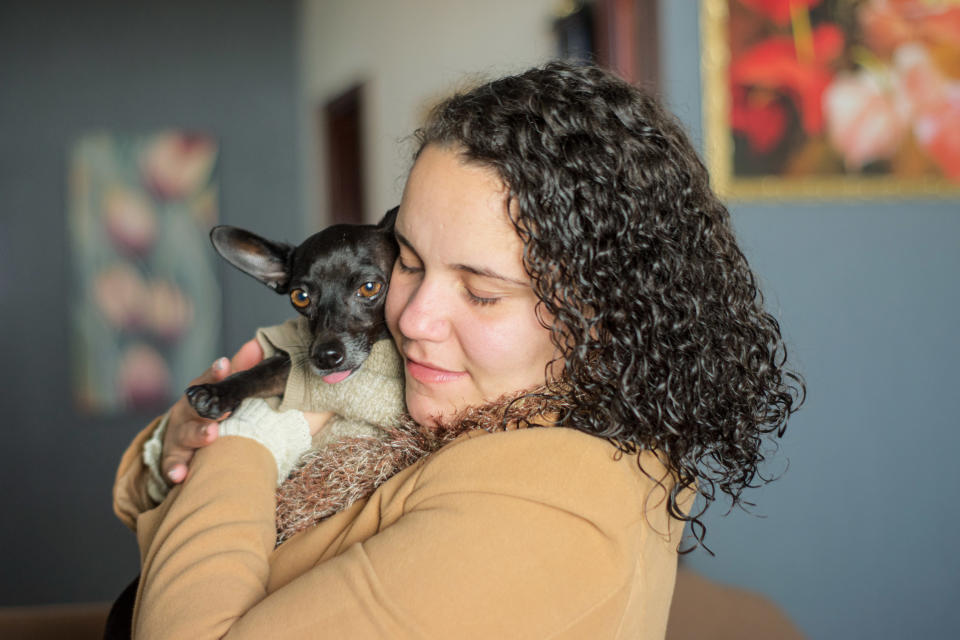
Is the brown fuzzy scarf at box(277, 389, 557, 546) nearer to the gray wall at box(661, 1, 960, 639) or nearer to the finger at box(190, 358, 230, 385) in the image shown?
the finger at box(190, 358, 230, 385)

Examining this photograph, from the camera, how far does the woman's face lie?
2.92ft

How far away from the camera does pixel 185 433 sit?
1194 mm

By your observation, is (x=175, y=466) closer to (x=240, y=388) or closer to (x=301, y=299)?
(x=240, y=388)

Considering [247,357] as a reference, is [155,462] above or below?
below

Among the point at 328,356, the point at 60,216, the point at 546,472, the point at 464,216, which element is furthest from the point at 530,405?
the point at 60,216

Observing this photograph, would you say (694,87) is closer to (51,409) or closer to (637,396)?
(637,396)

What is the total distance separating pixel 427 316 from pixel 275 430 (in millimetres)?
392

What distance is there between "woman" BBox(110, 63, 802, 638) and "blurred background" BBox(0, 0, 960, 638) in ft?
5.62

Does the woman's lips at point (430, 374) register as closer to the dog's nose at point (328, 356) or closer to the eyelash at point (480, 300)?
the eyelash at point (480, 300)

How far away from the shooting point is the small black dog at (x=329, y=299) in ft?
4.06

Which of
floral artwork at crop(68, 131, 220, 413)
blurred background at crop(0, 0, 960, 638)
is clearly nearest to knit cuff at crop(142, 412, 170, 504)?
blurred background at crop(0, 0, 960, 638)

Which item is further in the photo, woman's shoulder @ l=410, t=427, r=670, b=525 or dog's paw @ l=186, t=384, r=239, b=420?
dog's paw @ l=186, t=384, r=239, b=420

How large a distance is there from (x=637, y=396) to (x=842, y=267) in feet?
6.77

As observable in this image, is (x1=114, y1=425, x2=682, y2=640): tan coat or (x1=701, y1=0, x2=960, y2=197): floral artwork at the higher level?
(x1=701, y1=0, x2=960, y2=197): floral artwork
